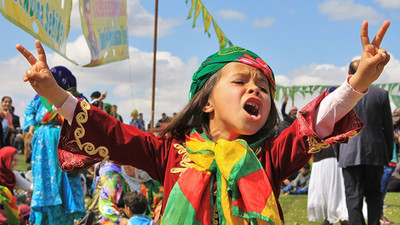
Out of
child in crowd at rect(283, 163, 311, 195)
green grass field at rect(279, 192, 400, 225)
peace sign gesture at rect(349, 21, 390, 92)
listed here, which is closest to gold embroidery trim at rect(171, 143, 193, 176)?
peace sign gesture at rect(349, 21, 390, 92)

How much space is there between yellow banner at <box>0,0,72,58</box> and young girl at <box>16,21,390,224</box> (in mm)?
1401

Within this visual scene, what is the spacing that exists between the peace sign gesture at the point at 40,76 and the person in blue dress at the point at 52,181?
300 centimetres

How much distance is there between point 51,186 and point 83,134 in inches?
124

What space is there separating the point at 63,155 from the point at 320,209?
542 cm

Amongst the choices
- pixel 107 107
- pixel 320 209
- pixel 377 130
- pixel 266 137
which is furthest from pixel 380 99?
pixel 107 107

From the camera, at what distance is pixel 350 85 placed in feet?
6.90

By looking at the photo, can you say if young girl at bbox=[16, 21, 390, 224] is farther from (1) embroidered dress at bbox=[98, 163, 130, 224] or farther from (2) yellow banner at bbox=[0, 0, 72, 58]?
(1) embroidered dress at bbox=[98, 163, 130, 224]

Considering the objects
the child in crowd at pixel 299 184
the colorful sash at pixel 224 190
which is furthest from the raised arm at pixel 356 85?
the child in crowd at pixel 299 184

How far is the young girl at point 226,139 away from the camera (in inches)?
84.3

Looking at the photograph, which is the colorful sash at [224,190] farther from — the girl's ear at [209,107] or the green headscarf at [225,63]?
the green headscarf at [225,63]

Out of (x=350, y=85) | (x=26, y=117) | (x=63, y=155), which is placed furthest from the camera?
(x=26, y=117)

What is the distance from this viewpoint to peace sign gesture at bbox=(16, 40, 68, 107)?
209 cm

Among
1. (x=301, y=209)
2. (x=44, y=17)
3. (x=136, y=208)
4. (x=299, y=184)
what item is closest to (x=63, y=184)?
(x=136, y=208)

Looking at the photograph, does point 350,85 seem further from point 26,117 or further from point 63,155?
point 26,117
